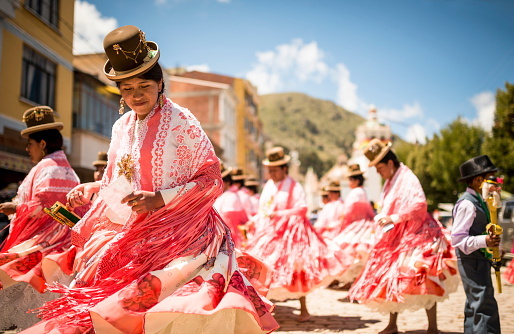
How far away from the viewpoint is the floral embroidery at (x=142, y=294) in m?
2.85

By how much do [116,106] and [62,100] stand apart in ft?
15.6

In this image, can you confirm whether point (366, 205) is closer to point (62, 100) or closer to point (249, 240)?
point (249, 240)

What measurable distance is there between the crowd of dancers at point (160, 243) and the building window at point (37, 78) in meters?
13.3

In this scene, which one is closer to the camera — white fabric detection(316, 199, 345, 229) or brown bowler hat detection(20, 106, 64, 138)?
brown bowler hat detection(20, 106, 64, 138)

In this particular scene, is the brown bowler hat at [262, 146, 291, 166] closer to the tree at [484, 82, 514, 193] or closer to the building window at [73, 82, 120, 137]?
the building window at [73, 82, 120, 137]

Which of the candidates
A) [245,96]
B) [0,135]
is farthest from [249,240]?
[245,96]

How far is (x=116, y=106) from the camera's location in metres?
24.2

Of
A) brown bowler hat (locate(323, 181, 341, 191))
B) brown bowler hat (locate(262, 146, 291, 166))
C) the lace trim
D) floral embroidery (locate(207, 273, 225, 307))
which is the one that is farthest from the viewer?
brown bowler hat (locate(323, 181, 341, 191))

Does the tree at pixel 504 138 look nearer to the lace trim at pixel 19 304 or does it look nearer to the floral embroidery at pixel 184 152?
the lace trim at pixel 19 304

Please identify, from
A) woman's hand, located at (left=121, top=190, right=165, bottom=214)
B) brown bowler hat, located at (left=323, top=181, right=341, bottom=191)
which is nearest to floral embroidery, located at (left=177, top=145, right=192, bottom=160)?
woman's hand, located at (left=121, top=190, right=165, bottom=214)

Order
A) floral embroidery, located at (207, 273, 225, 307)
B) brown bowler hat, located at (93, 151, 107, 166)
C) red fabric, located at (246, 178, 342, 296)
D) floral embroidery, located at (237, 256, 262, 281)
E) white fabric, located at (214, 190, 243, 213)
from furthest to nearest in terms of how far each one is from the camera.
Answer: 1. white fabric, located at (214, 190, 243, 213)
2. brown bowler hat, located at (93, 151, 107, 166)
3. red fabric, located at (246, 178, 342, 296)
4. floral embroidery, located at (237, 256, 262, 281)
5. floral embroidery, located at (207, 273, 225, 307)

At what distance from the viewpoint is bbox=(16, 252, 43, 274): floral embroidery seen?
194 inches

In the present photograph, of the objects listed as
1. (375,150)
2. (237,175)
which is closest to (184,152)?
(375,150)

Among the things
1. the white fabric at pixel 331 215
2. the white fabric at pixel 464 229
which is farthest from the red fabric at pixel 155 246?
the white fabric at pixel 331 215
